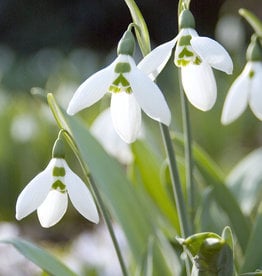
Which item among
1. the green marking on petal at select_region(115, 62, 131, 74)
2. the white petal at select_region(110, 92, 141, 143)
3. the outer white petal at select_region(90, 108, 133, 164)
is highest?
the green marking on petal at select_region(115, 62, 131, 74)

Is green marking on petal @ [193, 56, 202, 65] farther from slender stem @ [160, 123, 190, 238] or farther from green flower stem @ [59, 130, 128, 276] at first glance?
green flower stem @ [59, 130, 128, 276]

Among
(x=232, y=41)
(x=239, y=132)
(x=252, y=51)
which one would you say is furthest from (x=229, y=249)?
(x=232, y=41)

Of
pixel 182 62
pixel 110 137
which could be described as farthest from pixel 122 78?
pixel 110 137

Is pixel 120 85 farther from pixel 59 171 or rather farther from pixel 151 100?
pixel 59 171

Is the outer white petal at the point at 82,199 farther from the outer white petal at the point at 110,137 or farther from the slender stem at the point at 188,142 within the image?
the outer white petal at the point at 110,137

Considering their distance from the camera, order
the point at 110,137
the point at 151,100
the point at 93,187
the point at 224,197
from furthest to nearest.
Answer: the point at 110,137, the point at 224,197, the point at 93,187, the point at 151,100

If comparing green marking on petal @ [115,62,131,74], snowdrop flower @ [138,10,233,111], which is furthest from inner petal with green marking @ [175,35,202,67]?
green marking on petal @ [115,62,131,74]
